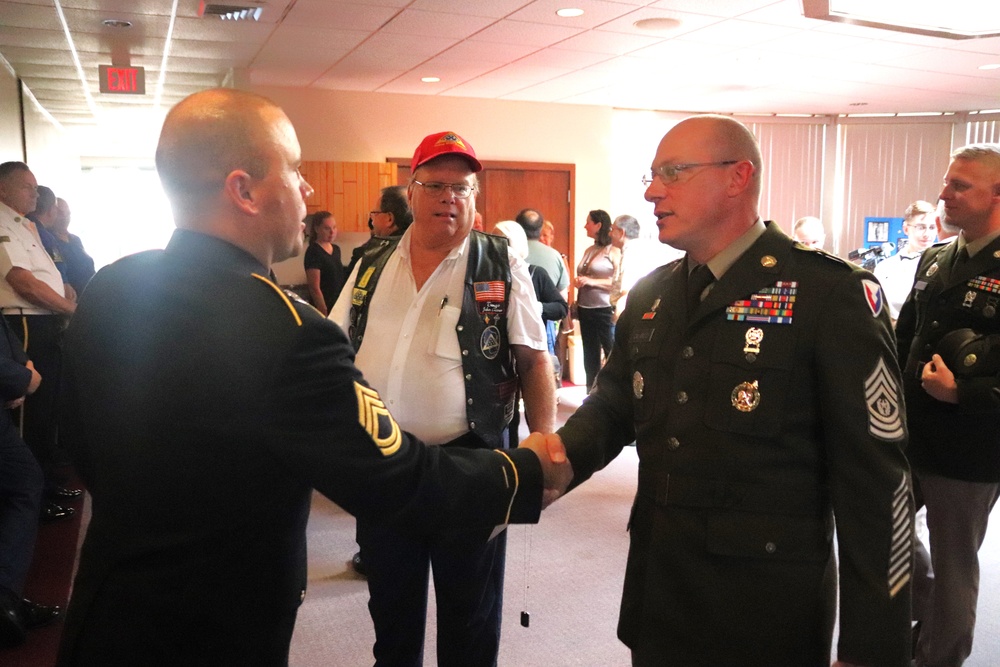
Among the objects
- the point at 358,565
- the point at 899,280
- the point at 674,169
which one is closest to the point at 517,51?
the point at 899,280

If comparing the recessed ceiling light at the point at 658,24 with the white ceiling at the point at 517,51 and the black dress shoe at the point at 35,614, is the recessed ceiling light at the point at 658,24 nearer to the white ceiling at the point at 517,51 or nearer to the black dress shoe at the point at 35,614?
the white ceiling at the point at 517,51

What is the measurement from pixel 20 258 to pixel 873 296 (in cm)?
415

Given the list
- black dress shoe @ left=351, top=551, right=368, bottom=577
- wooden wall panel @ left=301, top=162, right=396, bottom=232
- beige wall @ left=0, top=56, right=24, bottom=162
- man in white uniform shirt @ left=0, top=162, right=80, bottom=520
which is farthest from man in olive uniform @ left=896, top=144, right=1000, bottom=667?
beige wall @ left=0, top=56, right=24, bottom=162

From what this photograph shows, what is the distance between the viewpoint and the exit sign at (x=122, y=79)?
6098 mm

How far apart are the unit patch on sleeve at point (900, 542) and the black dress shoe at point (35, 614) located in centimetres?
295

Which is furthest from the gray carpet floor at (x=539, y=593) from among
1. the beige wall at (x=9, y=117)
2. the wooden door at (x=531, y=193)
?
the wooden door at (x=531, y=193)

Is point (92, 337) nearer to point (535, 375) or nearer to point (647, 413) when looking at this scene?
point (647, 413)

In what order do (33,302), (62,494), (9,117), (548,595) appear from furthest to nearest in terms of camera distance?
1. (9,117)
2. (62,494)
3. (33,302)
4. (548,595)

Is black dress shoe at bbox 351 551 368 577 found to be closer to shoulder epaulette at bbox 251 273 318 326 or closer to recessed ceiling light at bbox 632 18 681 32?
shoulder epaulette at bbox 251 273 318 326

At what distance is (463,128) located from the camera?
8273mm

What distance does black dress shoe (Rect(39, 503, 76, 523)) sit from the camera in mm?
4109

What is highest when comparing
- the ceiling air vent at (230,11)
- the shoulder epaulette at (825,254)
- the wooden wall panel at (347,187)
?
the ceiling air vent at (230,11)

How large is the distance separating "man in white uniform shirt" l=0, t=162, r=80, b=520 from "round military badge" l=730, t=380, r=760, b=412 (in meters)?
3.61

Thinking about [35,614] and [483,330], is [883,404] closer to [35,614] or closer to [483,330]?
[483,330]
